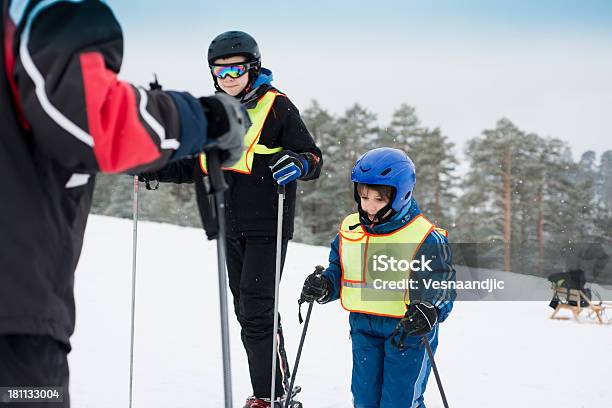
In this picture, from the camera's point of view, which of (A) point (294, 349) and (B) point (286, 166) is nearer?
(B) point (286, 166)

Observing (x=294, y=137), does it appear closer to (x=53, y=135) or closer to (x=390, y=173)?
(x=390, y=173)

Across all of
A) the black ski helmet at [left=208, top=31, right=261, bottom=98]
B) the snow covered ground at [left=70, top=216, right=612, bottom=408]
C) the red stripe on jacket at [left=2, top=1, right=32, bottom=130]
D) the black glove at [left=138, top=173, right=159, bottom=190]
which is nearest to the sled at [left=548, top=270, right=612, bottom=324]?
the snow covered ground at [left=70, top=216, right=612, bottom=408]

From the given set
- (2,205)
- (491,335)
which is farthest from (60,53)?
(491,335)

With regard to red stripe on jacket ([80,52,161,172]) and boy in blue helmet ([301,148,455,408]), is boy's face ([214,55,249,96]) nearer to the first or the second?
boy in blue helmet ([301,148,455,408])

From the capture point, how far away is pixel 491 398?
16.1 feet

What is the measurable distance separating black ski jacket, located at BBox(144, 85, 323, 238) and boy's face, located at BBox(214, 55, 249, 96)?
3.8 inches

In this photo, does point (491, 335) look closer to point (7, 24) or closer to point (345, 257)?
point (345, 257)

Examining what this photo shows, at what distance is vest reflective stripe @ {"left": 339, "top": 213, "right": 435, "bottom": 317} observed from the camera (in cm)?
325

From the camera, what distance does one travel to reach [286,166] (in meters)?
3.36

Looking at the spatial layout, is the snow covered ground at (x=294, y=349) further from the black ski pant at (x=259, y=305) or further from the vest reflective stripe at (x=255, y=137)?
the vest reflective stripe at (x=255, y=137)

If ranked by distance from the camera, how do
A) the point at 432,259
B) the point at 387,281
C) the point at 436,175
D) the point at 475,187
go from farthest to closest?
the point at 436,175 → the point at 475,187 → the point at 387,281 → the point at 432,259

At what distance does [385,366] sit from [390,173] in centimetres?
109

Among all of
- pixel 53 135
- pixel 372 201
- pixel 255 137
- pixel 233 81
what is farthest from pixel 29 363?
pixel 233 81

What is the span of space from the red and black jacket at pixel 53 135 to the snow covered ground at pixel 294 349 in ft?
10.5
